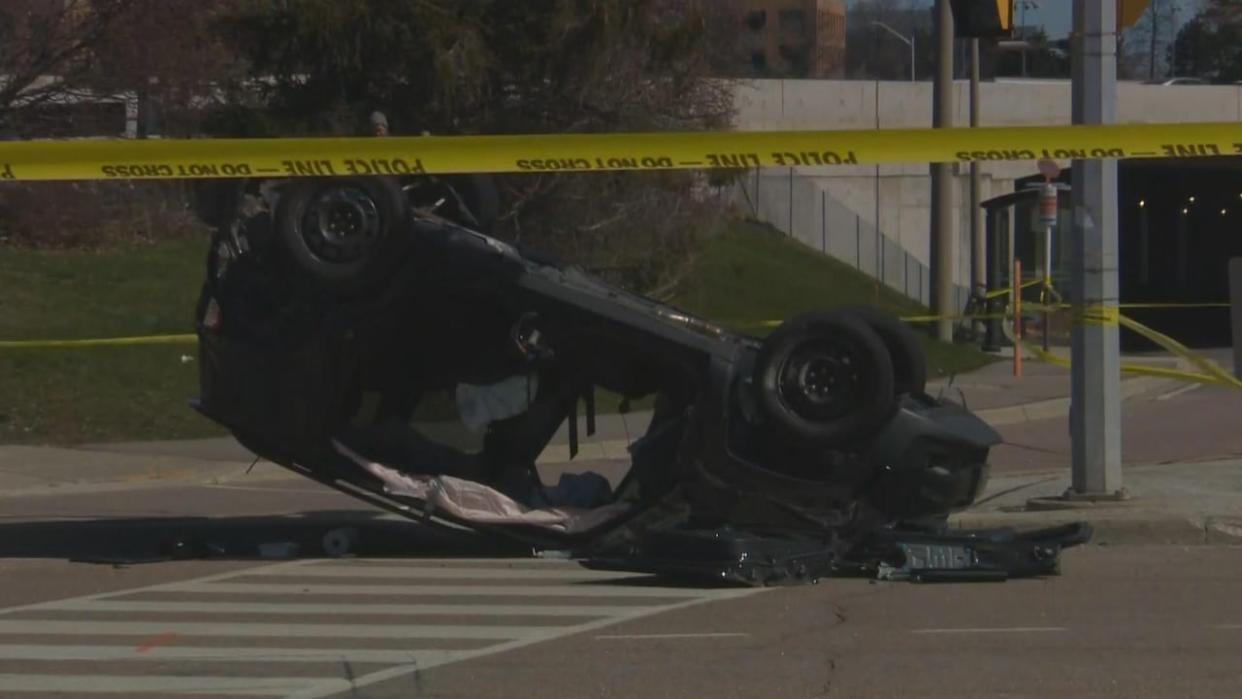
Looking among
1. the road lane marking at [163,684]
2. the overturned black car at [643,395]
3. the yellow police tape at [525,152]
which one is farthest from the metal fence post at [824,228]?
the road lane marking at [163,684]

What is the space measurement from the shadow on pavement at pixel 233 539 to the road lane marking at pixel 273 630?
203 centimetres

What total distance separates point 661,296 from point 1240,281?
14.2 m

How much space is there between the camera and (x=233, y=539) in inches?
459

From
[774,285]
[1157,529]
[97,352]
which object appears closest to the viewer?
[1157,529]

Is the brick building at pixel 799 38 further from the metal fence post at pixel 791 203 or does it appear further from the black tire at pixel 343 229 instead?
the black tire at pixel 343 229

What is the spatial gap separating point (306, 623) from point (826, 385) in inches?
118

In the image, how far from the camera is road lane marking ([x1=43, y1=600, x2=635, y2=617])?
9039 mm

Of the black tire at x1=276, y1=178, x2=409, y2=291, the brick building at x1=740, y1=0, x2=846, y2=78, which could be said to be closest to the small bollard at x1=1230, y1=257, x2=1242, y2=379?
the black tire at x1=276, y1=178, x2=409, y2=291

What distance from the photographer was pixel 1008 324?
96.3 feet

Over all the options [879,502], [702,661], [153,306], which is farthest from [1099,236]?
[153,306]

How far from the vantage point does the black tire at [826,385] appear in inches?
387

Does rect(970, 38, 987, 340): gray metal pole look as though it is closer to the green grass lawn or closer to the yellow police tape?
the green grass lawn

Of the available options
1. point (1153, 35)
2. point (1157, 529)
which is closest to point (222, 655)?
point (1157, 529)

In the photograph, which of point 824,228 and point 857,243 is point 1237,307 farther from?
point 857,243
